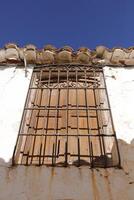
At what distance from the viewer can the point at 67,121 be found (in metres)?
4.30

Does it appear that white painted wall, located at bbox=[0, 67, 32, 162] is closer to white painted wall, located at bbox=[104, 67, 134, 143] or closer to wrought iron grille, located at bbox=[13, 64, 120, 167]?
wrought iron grille, located at bbox=[13, 64, 120, 167]

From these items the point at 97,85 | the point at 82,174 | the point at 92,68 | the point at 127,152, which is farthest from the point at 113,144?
the point at 92,68

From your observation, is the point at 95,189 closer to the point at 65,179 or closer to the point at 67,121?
the point at 65,179

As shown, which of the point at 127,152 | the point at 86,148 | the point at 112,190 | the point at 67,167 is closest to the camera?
the point at 112,190

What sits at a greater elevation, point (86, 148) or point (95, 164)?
point (86, 148)

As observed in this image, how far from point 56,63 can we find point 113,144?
2.04 m

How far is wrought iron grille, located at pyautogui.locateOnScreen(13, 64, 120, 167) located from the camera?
3983 mm

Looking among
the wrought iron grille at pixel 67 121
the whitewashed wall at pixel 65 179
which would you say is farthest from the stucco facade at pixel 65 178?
the wrought iron grille at pixel 67 121

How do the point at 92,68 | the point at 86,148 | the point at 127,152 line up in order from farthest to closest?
the point at 92,68 < the point at 86,148 < the point at 127,152

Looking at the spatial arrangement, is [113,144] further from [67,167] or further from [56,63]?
[56,63]

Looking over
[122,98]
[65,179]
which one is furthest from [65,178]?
[122,98]

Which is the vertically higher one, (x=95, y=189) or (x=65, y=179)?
(x=65, y=179)

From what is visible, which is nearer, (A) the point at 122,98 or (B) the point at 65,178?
(B) the point at 65,178

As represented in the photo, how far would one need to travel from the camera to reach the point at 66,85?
5.14 metres
